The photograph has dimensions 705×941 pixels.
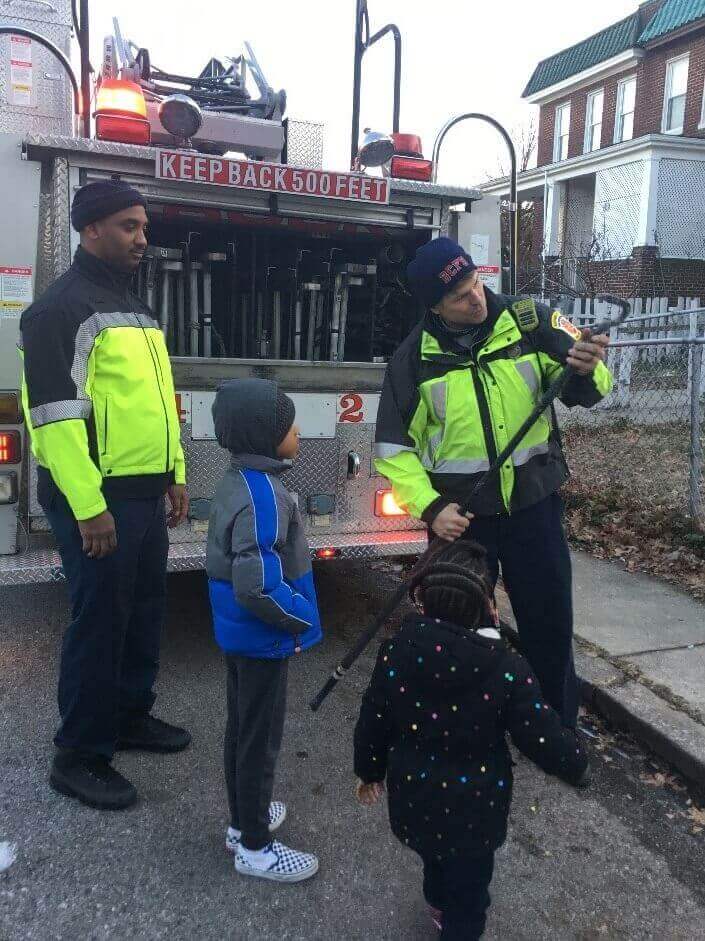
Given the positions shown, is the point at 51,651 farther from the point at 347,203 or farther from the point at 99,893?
the point at 347,203

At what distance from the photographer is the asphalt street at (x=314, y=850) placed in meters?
2.41

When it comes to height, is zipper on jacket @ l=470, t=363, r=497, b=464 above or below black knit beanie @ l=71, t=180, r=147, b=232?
below

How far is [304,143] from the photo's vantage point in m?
5.11

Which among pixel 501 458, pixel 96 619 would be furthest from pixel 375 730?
pixel 96 619

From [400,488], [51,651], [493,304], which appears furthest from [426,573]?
[51,651]

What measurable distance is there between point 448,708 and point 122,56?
540 centimetres

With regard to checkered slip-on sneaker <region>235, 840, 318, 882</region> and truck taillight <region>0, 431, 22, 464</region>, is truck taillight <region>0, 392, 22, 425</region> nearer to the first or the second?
truck taillight <region>0, 431, 22, 464</region>

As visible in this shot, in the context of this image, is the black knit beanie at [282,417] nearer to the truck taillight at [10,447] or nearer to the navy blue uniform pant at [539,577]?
the navy blue uniform pant at [539,577]

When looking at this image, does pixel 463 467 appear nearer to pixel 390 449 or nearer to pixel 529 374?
pixel 390 449

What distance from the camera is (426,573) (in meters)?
2.14

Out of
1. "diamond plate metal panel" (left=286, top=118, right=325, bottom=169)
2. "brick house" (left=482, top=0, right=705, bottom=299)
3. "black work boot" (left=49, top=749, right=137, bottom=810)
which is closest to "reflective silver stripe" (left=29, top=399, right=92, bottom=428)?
"black work boot" (left=49, top=749, right=137, bottom=810)

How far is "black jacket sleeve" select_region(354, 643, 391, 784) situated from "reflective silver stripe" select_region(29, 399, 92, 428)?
1.38 meters

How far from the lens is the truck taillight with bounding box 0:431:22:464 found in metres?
3.78

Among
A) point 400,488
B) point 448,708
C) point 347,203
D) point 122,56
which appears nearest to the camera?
point 448,708
